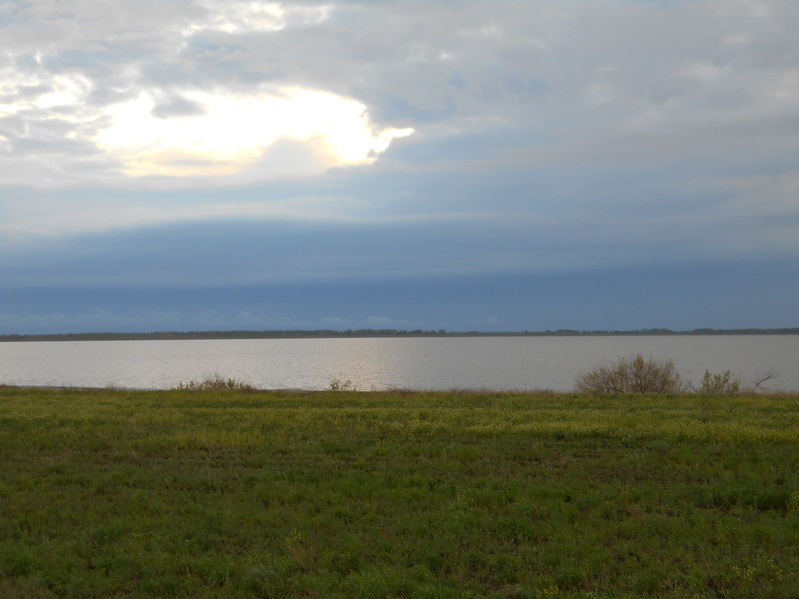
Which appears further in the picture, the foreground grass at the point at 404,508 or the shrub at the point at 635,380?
the shrub at the point at 635,380

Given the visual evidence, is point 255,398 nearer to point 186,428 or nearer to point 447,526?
point 186,428

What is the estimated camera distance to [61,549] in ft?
29.5

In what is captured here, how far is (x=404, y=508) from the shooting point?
10781 millimetres

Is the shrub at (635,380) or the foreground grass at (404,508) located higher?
the shrub at (635,380)

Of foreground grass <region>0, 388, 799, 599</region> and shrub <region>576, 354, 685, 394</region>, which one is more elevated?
shrub <region>576, 354, 685, 394</region>

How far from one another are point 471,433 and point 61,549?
10.7 meters

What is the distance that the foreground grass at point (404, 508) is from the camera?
7.96 metres

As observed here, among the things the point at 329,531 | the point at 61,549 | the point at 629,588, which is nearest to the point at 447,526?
the point at 329,531

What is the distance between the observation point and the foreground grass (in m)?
7.96

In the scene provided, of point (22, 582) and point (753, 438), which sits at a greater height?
point (753, 438)

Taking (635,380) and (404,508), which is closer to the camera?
(404,508)

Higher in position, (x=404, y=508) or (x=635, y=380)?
(x=635, y=380)

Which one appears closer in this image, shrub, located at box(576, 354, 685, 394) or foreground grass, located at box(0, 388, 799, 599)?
foreground grass, located at box(0, 388, 799, 599)

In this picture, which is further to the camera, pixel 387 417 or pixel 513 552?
pixel 387 417
